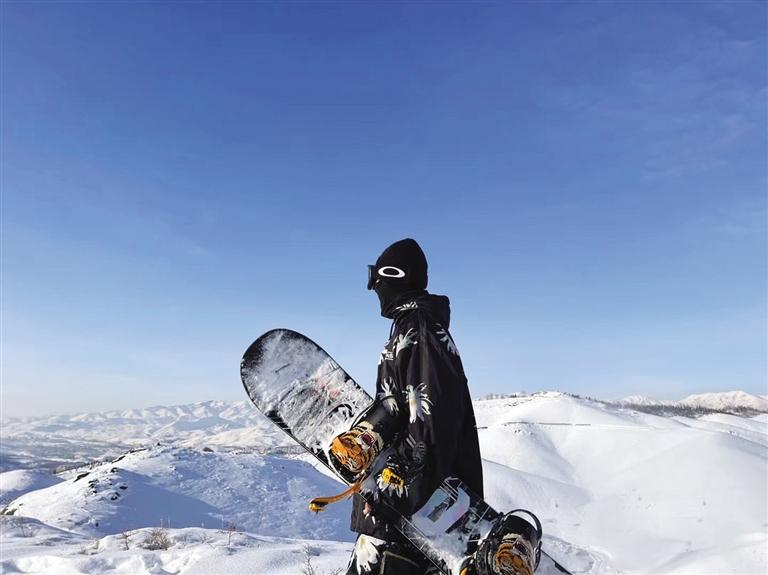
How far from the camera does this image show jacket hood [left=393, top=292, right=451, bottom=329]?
3055mm

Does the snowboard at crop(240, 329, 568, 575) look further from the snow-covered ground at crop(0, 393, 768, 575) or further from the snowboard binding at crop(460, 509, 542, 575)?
the snow-covered ground at crop(0, 393, 768, 575)

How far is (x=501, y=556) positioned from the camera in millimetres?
2678

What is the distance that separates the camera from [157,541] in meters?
8.38

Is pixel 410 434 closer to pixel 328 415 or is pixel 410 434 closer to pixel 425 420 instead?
pixel 425 420

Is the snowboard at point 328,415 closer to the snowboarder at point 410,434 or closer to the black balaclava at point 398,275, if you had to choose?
the snowboarder at point 410,434

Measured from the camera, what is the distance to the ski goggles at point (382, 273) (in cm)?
330

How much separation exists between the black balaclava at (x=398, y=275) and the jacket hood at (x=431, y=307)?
0.28ft

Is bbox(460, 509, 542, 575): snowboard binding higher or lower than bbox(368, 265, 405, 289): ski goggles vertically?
lower

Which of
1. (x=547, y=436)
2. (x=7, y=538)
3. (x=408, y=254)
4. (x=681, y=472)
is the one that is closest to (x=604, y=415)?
(x=547, y=436)

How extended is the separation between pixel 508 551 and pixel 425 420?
2.52 ft

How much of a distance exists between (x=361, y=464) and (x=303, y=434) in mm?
1021

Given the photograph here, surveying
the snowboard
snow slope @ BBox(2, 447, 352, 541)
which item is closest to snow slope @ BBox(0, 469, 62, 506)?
snow slope @ BBox(2, 447, 352, 541)

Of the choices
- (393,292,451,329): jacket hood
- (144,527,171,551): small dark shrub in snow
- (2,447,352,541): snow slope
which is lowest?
(2,447,352,541): snow slope

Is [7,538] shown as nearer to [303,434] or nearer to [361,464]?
[303,434]
